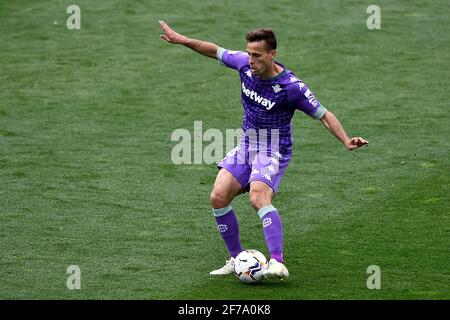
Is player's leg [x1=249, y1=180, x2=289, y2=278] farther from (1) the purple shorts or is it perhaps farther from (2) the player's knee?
(2) the player's knee

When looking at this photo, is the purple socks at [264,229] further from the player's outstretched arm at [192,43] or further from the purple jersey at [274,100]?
the player's outstretched arm at [192,43]

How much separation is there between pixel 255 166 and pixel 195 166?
407 cm

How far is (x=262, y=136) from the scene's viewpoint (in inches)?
368

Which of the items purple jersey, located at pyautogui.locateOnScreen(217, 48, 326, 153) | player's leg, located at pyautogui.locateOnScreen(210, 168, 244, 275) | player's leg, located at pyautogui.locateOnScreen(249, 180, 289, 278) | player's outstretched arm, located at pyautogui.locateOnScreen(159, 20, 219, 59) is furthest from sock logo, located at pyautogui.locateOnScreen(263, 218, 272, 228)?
player's outstretched arm, located at pyautogui.locateOnScreen(159, 20, 219, 59)

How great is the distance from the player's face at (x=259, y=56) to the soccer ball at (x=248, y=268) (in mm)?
1660

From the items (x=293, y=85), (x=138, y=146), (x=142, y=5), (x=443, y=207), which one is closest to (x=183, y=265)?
(x=293, y=85)

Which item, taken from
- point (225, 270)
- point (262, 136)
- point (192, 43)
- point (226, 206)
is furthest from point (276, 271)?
point (192, 43)

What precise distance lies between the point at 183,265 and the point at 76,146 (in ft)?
16.0

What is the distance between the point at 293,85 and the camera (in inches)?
360

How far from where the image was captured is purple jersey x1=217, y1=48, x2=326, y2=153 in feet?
30.0

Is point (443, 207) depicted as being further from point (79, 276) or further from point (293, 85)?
point (79, 276)

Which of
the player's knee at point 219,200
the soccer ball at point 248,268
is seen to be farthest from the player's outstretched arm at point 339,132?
the soccer ball at point 248,268

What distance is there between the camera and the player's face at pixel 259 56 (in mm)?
8977

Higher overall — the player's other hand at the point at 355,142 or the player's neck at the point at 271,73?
the player's neck at the point at 271,73
